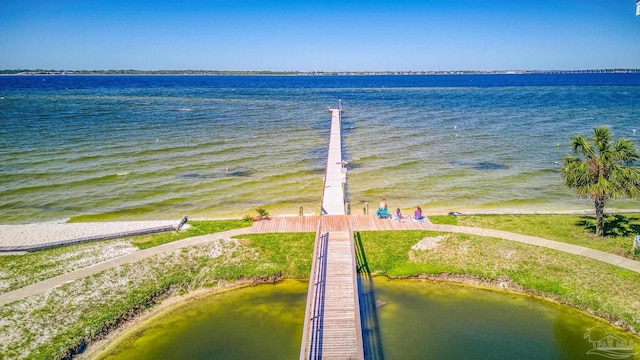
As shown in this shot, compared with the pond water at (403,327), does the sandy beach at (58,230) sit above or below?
above

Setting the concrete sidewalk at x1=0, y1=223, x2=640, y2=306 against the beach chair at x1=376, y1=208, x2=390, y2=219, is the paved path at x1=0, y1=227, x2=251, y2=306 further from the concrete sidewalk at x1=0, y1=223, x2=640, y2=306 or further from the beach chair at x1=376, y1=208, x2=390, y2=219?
the beach chair at x1=376, y1=208, x2=390, y2=219

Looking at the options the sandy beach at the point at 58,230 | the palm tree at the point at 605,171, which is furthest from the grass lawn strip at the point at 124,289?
the palm tree at the point at 605,171

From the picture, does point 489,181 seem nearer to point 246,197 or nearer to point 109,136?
point 246,197

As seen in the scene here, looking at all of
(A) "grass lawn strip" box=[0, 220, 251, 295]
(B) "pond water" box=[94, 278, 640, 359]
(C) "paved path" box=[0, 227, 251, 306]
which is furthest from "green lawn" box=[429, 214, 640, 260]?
(A) "grass lawn strip" box=[0, 220, 251, 295]

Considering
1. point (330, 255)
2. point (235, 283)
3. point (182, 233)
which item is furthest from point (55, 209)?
point (330, 255)

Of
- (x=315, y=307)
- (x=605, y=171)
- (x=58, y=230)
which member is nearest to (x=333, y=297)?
(x=315, y=307)

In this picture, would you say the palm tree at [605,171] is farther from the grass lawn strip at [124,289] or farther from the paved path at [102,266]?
the paved path at [102,266]

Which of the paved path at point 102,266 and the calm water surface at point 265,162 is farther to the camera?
the calm water surface at point 265,162
